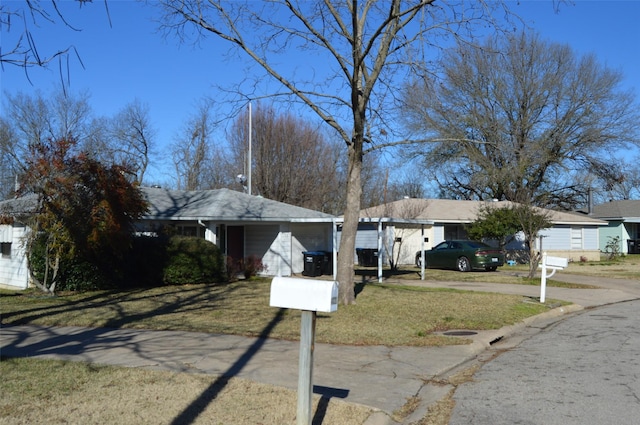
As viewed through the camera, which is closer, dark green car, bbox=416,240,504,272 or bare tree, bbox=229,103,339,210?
dark green car, bbox=416,240,504,272

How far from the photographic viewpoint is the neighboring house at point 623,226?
46.9 meters

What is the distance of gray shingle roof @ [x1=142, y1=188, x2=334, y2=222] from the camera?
73.3 feet

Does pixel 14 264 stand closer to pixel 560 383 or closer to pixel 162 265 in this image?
pixel 162 265

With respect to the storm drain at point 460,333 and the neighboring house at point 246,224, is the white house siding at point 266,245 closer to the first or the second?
the neighboring house at point 246,224

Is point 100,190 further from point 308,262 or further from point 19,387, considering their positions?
point 19,387

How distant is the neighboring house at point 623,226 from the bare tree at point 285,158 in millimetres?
23302

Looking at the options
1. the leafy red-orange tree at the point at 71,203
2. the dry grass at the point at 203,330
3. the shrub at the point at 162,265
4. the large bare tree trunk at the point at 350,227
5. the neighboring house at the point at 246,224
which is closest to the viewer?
the dry grass at the point at 203,330

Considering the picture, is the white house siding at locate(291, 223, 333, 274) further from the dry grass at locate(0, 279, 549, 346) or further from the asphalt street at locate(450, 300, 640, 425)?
the asphalt street at locate(450, 300, 640, 425)

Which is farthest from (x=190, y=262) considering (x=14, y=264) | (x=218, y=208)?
(x=14, y=264)

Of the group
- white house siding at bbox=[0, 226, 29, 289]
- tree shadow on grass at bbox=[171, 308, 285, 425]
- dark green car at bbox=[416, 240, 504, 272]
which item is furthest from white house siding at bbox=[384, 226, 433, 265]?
tree shadow on grass at bbox=[171, 308, 285, 425]

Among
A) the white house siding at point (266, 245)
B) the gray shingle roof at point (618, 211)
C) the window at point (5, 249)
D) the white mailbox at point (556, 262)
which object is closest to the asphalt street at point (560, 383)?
the white mailbox at point (556, 262)

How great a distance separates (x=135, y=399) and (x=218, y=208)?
17.0 meters

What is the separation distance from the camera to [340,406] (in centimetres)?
640

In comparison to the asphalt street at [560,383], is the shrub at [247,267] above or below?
above
